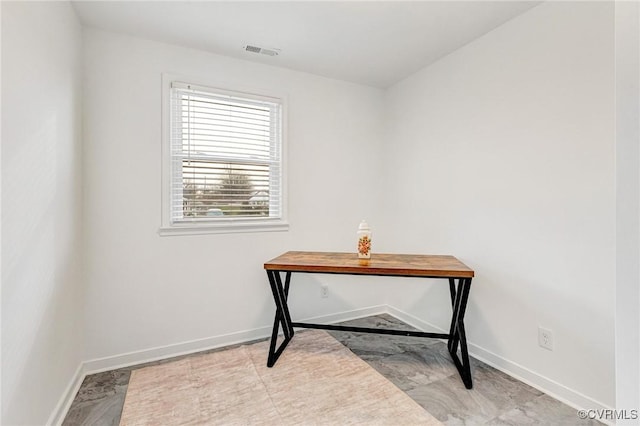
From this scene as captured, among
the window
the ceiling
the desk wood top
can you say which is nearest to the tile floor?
the desk wood top

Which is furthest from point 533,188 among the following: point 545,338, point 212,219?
point 212,219

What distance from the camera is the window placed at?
2.53m

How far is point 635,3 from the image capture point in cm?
72

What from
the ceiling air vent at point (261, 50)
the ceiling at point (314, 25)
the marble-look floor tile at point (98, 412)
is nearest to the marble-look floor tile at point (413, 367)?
the marble-look floor tile at point (98, 412)

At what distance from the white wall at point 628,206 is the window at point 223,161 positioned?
2419 mm

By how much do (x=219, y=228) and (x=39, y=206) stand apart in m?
1.25

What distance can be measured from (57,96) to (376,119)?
2666 mm

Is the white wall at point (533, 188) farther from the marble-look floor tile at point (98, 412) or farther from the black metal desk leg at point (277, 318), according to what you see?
the marble-look floor tile at point (98, 412)

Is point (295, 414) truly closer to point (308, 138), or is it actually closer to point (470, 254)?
point (470, 254)

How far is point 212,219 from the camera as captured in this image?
264 cm

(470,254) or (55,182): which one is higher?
(55,182)

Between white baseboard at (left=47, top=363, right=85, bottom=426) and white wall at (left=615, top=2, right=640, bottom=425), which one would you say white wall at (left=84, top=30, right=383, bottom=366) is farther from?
white wall at (left=615, top=2, right=640, bottom=425)

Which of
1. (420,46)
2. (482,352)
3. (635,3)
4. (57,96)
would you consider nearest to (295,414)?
(482,352)

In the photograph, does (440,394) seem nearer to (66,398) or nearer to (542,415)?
(542,415)
